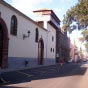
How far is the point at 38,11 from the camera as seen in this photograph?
51.8m

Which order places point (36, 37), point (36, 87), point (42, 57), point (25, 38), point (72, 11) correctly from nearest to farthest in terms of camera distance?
point (36, 87) < point (72, 11) < point (25, 38) < point (36, 37) < point (42, 57)

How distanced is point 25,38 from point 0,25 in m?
7.95

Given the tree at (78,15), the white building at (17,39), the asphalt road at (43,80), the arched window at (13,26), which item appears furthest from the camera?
the arched window at (13,26)

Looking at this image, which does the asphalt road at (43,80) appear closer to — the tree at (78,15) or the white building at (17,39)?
the tree at (78,15)

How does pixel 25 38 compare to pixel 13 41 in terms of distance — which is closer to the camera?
pixel 13 41

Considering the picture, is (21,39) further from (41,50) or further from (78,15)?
(41,50)

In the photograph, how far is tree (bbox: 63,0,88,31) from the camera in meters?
18.3

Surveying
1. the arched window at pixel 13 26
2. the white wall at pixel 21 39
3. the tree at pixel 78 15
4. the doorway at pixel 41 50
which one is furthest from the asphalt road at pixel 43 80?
the doorway at pixel 41 50

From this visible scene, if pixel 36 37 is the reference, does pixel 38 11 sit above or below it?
above

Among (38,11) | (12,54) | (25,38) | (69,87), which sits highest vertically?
(38,11)

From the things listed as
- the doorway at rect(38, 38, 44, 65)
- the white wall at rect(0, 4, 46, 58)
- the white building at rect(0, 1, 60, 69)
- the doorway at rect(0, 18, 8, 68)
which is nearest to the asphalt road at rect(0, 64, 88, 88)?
the doorway at rect(0, 18, 8, 68)

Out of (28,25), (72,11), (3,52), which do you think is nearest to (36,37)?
(28,25)

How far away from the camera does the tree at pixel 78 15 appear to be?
18.3 meters

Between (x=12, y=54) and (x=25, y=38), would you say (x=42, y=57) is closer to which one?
(x=25, y=38)
